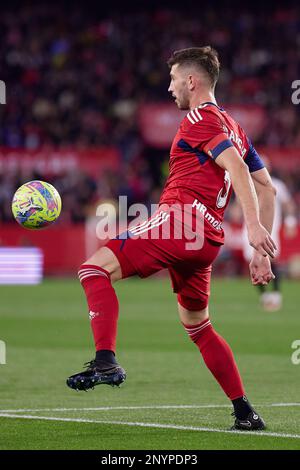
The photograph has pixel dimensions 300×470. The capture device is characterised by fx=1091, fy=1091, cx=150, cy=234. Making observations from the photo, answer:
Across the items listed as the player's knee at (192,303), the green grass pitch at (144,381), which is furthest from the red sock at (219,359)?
the green grass pitch at (144,381)

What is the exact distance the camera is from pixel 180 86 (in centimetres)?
732

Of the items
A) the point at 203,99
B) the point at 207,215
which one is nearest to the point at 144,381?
the point at 207,215

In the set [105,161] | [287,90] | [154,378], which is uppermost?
[287,90]

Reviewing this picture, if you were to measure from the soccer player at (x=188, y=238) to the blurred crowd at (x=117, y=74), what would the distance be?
2227 centimetres

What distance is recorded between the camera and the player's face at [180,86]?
7289mm

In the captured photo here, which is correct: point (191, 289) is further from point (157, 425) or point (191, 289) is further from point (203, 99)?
point (203, 99)

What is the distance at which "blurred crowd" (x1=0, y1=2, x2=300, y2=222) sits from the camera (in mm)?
32219

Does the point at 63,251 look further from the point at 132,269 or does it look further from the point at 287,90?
the point at 132,269

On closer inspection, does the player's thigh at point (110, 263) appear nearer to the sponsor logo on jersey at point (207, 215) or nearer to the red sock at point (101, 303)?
the red sock at point (101, 303)

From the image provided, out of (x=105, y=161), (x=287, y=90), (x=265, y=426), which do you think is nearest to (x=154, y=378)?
(x=265, y=426)

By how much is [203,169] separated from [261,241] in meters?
0.75

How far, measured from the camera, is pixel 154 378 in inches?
414

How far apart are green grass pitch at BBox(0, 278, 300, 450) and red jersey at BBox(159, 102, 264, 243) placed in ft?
4.54
